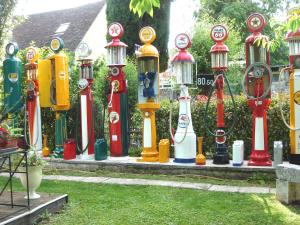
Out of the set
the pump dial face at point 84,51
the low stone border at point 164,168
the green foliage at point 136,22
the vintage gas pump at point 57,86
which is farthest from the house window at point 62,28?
the low stone border at point 164,168

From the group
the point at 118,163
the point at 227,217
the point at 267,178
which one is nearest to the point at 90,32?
the point at 118,163

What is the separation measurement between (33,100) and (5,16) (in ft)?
13.7

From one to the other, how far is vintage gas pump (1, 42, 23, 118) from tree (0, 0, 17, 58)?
10.6 ft

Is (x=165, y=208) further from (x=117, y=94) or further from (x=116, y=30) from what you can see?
(x=116, y=30)

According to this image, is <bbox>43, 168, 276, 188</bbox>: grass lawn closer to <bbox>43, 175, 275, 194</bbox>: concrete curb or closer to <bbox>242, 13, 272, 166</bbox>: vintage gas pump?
<bbox>43, 175, 275, 194</bbox>: concrete curb

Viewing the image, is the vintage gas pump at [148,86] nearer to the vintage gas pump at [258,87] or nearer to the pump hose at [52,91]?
the vintage gas pump at [258,87]

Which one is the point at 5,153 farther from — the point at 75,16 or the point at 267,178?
the point at 75,16

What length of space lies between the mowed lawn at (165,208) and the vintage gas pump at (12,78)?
10.3 feet

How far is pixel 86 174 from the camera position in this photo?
7535 millimetres

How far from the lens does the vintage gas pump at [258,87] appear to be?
6793mm

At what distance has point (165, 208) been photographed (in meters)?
5.22

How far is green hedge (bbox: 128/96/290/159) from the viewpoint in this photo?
727 centimetres

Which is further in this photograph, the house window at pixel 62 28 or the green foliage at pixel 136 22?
the house window at pixel 62 28

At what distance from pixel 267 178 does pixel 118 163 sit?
105 inches
